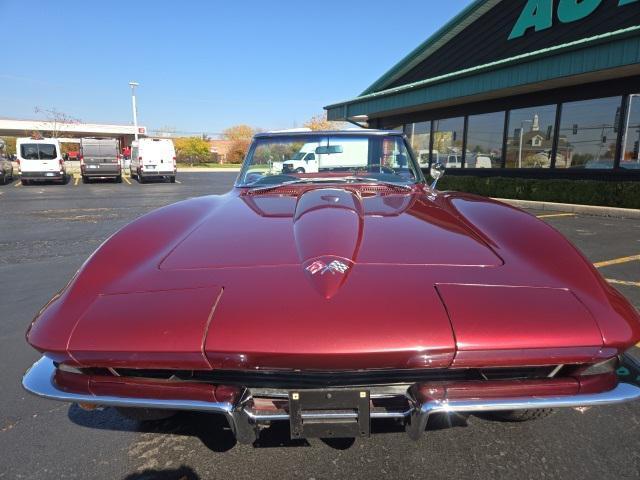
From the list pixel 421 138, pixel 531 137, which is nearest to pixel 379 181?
pixel 531 137

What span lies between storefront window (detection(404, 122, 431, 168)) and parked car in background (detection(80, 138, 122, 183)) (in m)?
14.2

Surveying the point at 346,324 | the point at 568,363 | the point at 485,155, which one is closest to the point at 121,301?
the point at 346,324

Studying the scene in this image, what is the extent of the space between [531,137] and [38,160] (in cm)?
1983

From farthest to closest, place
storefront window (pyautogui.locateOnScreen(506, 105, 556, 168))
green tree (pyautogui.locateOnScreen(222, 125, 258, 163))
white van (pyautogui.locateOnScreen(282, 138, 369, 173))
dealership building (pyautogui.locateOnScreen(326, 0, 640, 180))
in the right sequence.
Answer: green tree (pyautogui.locateOnScreen(222, 125, 258, 163)) → storefront window (pyautogui.locateOnScreen(506, 105, 556, 168)) → dealership building (pyautogui.locateOnScreen(326, 0, 640, 180)) → white van (pyautogui.locateOnScreen(282, 138, 369, 173))

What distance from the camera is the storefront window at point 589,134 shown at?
34.3 ft

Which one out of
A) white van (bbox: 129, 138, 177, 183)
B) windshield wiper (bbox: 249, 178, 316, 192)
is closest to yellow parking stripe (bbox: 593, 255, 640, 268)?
windshield wiper (bbox: 249, 178, 316, 192)

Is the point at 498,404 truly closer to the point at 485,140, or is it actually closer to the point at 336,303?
the point at 336,303

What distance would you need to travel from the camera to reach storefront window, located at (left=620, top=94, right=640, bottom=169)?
9.87m

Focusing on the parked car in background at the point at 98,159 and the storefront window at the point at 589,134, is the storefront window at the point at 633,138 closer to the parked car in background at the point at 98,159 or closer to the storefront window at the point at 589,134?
the storefront window at the point at 589,134

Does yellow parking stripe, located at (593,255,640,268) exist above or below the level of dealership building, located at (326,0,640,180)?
below

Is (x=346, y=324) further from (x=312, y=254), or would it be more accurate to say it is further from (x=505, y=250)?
(x=505, y=250)

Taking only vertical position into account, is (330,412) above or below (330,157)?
below

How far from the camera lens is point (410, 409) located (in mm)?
1408

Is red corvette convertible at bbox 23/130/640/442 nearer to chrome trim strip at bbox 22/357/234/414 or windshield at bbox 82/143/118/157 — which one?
chrome trim strip at bbox 22/357/234/414
